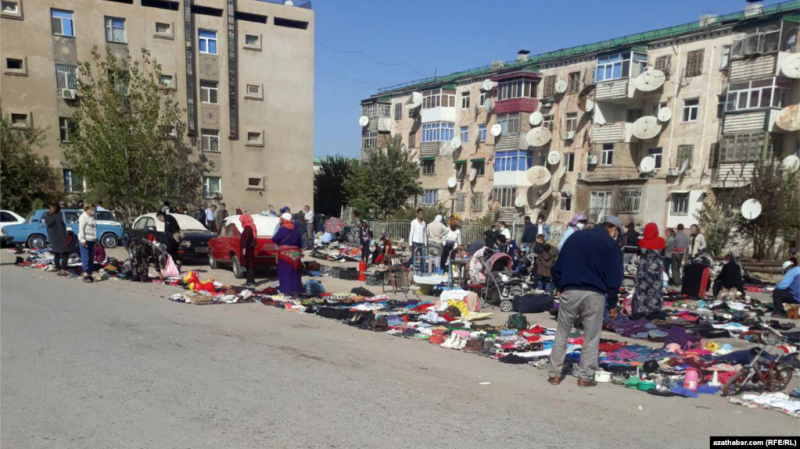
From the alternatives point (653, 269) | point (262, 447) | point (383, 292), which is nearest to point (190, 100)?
point (383, 292)

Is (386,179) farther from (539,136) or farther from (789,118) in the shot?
(789,118)

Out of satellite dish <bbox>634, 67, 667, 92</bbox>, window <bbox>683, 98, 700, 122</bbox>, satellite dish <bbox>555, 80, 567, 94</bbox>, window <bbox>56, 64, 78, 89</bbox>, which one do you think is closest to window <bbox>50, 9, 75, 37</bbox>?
window <bbox>56, 64, 78, 89</bbox>

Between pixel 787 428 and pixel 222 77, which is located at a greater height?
pixel 222 77

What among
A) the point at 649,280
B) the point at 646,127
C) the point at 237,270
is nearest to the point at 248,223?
the point at 237,270

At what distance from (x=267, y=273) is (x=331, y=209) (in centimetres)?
3487

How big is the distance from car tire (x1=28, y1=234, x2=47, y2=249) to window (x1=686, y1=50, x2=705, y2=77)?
3516cm

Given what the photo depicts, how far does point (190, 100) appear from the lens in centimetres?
3234

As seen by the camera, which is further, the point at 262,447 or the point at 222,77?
the point at 222,77

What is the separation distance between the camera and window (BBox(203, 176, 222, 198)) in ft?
110

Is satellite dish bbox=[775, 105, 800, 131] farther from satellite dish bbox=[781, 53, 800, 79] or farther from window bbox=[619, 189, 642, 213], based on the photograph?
window bbox=[619, 189, 642, 213]

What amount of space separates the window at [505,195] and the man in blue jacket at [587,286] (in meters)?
35.2

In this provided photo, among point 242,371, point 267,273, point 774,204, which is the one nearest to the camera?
point 242,371

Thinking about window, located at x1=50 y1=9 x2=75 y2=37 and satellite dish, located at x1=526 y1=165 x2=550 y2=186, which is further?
satellite dish, located at x1=526 y1=165 x2=550 y2=186

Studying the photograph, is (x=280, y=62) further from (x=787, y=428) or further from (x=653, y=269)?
(x=787, y=428)
